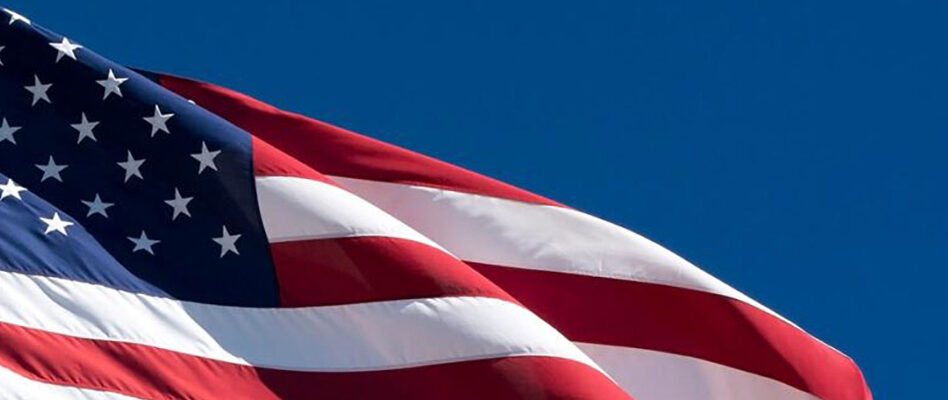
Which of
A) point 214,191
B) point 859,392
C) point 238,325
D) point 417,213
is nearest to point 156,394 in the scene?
point 238,325

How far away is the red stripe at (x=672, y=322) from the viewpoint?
16219 mm

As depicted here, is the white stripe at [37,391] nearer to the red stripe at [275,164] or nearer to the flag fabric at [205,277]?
the flag fabric at [205,277]

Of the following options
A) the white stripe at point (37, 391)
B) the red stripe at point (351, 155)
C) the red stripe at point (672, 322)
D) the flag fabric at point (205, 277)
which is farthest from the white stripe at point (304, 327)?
the red stripe at point (351, 155)

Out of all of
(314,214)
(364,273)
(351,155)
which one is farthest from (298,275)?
(351,155)

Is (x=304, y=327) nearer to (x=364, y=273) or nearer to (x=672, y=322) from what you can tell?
(x=364, y=273)

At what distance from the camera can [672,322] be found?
53.5 feet

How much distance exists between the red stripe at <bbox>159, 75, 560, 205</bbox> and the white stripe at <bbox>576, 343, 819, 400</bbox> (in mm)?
1096

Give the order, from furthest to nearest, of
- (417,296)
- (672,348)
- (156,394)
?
(672,348), (417,296), (156,394)

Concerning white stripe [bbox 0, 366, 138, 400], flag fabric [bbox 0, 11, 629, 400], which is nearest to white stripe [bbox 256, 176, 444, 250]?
flag fabric [bbox 0, 11, 629, 400]

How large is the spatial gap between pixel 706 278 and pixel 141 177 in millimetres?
3400

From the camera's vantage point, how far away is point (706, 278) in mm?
16391

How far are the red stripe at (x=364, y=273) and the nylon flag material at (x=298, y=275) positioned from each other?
0.04 feet

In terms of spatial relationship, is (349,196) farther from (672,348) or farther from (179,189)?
(672,348)

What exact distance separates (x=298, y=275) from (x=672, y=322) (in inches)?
100
